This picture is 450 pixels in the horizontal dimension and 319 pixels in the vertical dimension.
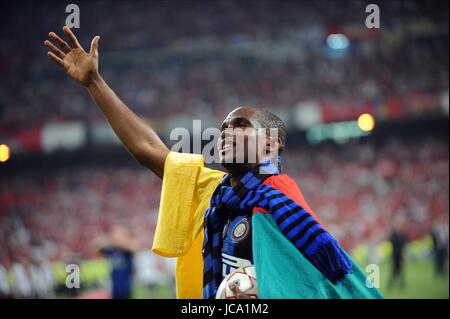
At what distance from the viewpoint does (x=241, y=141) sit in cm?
294

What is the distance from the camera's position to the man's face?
294 cm

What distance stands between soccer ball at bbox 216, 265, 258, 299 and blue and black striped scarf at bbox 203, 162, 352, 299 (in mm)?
196

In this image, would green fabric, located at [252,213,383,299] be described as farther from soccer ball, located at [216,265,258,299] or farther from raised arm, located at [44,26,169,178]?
raised arm, located at [44,26,169,178]

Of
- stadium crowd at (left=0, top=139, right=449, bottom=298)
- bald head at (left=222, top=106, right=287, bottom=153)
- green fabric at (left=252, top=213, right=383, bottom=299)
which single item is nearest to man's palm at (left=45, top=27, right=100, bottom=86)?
bald head at (left=222, top=106, right=287, bottom=153)

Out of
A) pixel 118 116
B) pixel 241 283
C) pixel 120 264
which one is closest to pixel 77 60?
pixel 118 116

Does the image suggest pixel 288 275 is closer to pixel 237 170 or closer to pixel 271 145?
pixel 237 170

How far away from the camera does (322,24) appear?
2638 cm

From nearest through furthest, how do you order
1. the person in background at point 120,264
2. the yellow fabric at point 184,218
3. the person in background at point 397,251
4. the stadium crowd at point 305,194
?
the yellow fabric at point 184,218
the person in background at point 120,264
the person in background at point 397,251
the stadium crowd at point 305,194

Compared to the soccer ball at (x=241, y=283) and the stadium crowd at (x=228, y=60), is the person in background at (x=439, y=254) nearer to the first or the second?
the stadium crowd at (x=228, y=60)

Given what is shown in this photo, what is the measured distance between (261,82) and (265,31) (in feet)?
7.90

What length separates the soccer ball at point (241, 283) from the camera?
2607 mm

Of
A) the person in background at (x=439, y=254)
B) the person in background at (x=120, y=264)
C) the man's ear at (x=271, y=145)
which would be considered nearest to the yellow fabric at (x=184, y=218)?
the man's ear at (x=271, y=145)

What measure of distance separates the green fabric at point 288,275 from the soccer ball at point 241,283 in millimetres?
89

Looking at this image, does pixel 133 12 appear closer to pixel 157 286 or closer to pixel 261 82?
pixel 261 82
